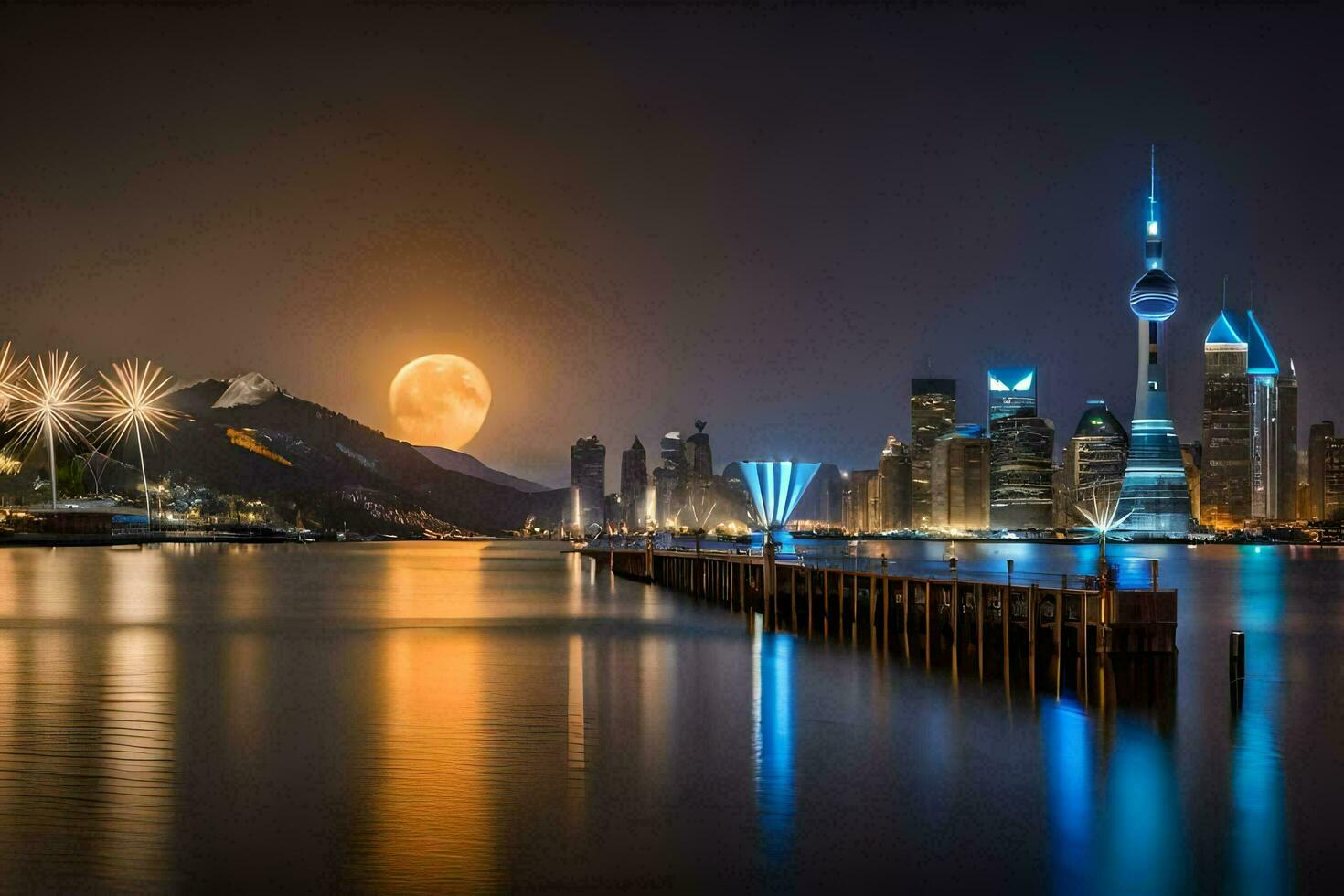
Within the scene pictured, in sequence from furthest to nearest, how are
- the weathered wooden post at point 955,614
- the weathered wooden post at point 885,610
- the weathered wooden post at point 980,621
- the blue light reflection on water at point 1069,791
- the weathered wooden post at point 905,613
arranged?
the weathered wooden post at point 905,613
the weathered wooden post at point 885,610
the weathered wooden post at point 955,614
the weathered wooden post at point 980,621
the blue light reflection on water at point 1069,791

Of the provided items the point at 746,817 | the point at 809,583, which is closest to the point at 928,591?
the point at 809,583

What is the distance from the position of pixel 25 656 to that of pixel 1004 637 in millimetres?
31126

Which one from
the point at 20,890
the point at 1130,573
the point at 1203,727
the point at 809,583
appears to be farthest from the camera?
the point at 1130,573

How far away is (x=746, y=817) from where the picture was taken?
66.5 ft

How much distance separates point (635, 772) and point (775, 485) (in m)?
96.0

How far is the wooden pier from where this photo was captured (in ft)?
112

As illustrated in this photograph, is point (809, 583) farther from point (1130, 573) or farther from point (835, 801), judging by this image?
point (1130, 573)

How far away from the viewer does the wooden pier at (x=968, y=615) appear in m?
34.0

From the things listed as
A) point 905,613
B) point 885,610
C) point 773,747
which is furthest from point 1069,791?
point 905,613

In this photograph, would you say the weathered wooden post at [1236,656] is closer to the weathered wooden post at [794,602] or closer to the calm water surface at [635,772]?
the calm water surface at [635,772]

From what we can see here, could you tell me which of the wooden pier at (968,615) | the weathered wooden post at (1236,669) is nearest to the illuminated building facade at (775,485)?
the wooden pier at (968,615)

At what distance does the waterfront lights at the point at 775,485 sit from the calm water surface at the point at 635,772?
6965 cm

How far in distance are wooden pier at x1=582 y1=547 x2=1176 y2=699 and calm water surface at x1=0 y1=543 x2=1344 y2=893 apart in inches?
73.8

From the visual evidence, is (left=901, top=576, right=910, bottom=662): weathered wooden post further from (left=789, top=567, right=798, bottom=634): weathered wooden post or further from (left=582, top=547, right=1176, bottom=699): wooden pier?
(left=789, top=567, right=798, bottom=634): weathered wooden post
